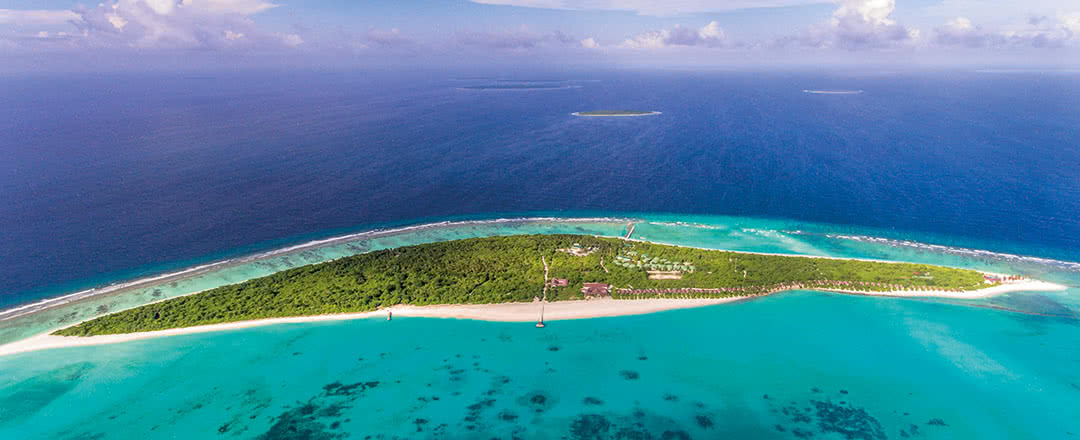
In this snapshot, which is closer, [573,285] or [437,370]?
[437,370]

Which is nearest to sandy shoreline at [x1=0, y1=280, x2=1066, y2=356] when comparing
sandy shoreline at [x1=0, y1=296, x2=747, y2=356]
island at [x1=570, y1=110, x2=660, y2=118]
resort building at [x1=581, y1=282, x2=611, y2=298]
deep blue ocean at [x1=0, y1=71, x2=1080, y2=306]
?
sandy shoreline at [x1=0, y1=296, x2=747, y2=356]

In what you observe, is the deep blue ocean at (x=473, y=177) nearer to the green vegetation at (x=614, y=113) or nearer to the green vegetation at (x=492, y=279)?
the green vegetation at (x=614, y=113)

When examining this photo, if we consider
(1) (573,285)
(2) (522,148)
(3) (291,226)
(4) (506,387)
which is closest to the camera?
(4) (506,387)

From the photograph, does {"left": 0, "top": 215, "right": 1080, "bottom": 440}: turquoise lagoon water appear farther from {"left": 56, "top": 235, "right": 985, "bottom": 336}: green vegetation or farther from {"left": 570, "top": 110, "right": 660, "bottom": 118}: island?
{"left": 570, "top": 110, "right": 660, "bottom": 118}: island

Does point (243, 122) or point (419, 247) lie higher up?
point (243, 122)

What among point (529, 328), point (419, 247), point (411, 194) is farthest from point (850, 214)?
point (411, 194)

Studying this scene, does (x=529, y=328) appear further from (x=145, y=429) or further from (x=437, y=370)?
(x=145, y=429)

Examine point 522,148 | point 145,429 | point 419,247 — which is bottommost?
point 145,429

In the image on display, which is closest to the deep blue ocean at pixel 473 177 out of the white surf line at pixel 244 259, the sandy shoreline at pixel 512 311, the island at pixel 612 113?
the white surf line at pixel 244 259
